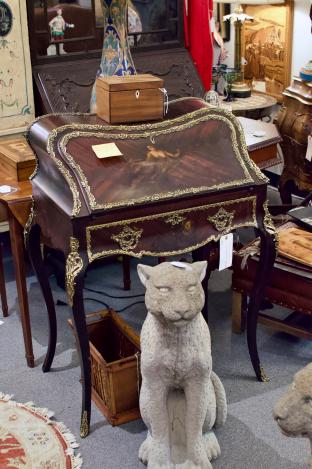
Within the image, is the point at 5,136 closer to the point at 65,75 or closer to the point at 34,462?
the point at 65,75

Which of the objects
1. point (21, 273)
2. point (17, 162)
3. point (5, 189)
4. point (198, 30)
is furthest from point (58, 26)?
point (21, 273)

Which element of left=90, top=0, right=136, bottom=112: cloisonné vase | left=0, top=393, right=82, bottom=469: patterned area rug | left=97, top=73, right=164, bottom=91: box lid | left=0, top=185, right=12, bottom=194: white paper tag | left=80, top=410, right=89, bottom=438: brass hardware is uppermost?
left=90, top=0, right=136, bottom=112: cloisonné vase

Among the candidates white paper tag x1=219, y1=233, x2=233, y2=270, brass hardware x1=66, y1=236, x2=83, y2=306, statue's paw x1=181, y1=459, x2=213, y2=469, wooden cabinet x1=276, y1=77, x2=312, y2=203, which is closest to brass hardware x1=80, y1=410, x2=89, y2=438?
statue's paw x1=181, y1=459, x2=213, y2=469

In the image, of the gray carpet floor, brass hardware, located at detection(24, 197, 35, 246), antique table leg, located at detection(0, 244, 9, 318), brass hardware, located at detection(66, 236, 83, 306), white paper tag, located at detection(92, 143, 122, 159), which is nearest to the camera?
brass hardware, located at detection(66, 236, 83, 306)

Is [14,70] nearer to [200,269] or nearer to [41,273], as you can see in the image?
[41,273]

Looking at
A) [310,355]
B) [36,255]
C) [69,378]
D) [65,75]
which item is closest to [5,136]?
[65,75]

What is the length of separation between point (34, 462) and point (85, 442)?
236mm

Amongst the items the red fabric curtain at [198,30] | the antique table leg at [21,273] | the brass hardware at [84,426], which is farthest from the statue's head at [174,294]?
the red fabric curtain at [198,30]

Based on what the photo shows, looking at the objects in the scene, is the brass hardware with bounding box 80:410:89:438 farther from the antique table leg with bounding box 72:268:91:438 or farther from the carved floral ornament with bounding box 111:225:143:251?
the carved floral ornament with bounding box 111:225:143:251

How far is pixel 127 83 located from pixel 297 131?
1.95 m

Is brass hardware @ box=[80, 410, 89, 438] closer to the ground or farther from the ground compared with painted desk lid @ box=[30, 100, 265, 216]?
closer to the ground

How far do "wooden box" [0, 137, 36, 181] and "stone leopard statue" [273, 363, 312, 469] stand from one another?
1849mm

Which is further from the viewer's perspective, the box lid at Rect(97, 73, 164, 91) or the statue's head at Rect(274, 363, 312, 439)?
the box lid at Rect(97, 73, 164, 91)

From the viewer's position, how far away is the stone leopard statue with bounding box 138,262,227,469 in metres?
2.38
